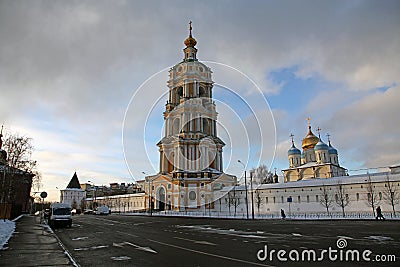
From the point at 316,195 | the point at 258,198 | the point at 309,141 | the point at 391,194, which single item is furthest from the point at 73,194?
the point at 391,194

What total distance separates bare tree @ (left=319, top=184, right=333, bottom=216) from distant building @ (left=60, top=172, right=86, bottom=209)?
115 m

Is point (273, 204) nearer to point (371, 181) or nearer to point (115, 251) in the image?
point (371, 181)

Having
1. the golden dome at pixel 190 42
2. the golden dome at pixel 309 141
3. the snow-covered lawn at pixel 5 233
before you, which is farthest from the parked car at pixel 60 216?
the golden dome at pixel 309 141

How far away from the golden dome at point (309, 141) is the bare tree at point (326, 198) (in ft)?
109

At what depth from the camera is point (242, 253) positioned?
490 inches

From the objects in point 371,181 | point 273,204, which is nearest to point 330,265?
point 371,181

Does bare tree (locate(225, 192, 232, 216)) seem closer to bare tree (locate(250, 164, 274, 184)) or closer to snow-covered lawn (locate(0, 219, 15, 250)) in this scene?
bare tree (locate(250, 164, 274, 184))

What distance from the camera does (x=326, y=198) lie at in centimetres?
5531

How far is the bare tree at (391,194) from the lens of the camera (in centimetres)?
4969

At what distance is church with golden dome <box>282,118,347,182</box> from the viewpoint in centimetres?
8169

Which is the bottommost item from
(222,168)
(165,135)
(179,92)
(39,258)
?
(39,258)

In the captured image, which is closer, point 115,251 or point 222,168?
point 115,251

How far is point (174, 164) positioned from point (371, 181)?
141 feet

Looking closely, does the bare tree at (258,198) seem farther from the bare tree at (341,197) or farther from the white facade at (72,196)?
the white facade at (72,196)
